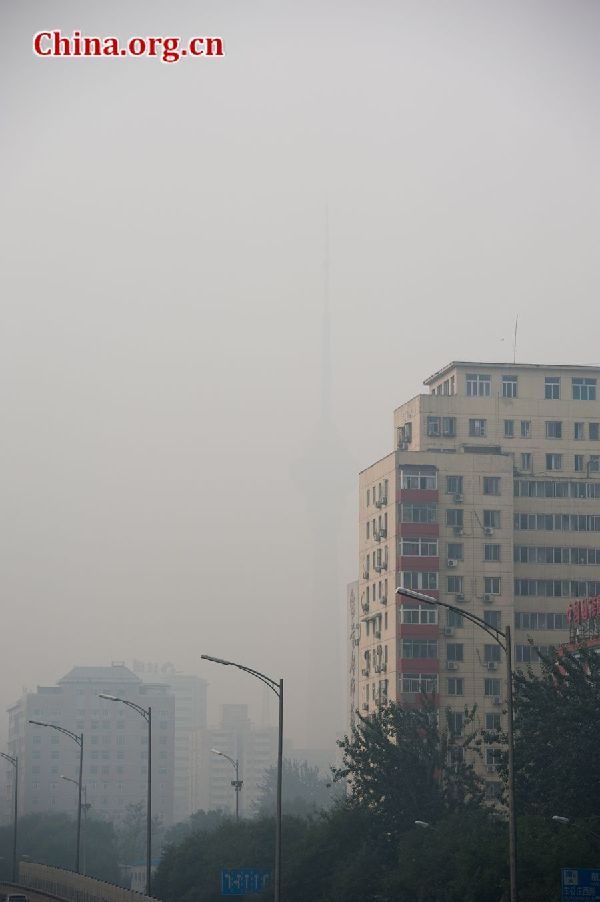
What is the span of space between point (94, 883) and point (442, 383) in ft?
203

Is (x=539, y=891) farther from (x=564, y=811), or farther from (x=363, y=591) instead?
(x=363, y=591)

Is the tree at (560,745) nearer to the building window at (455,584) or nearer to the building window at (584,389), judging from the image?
the building window at (455,584)

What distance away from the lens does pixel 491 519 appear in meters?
133

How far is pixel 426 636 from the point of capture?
128 meters

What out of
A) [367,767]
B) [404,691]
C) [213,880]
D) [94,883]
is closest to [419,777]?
[367,767]

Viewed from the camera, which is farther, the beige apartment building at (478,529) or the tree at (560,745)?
the beige apartment building at (478,529)

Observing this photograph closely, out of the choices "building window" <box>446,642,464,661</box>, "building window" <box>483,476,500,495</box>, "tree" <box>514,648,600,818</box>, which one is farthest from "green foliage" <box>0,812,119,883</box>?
"tree" <box>514,648,600,818</box>

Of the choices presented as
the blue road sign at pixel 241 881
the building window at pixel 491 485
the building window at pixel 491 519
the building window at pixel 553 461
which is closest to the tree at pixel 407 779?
the blue road sign at pixel 241 881

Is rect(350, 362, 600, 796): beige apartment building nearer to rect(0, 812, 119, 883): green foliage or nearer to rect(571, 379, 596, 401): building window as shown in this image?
rect(571, 379, 596, 401): building window

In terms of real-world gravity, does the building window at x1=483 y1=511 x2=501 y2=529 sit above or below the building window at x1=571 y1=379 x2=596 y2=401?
below

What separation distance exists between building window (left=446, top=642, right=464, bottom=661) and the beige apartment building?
12 centimetres

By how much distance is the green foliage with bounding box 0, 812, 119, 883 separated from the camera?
16675 centimetres

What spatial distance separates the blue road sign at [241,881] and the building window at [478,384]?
222 ft

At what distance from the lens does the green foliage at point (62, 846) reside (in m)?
167
